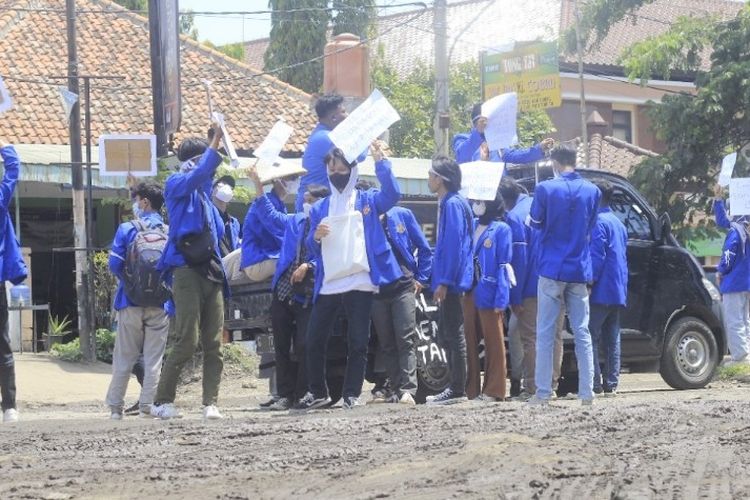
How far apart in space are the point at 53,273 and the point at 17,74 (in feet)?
12.5

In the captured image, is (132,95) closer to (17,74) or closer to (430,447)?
(17,74)

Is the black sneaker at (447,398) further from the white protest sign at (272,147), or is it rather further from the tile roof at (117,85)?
the tile roof at (117,85)

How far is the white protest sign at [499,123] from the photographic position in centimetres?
1205

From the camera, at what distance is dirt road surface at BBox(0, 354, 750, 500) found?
6.40 metres

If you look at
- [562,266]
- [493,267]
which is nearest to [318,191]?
[493,267]

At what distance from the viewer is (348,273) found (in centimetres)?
990

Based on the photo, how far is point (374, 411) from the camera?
9172 mm

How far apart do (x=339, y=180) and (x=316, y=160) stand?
0.80 meters

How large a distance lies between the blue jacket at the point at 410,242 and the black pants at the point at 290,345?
903mm

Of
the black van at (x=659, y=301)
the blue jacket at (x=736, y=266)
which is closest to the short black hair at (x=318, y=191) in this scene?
the black van at (x=659, y=301)

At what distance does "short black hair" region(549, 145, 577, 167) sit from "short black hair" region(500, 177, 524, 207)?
1.02 m

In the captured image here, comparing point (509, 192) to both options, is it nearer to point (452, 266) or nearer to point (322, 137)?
point (452, 266)

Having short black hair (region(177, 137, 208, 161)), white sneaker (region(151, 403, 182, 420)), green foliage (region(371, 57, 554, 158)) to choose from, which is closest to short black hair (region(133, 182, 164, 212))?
short black hair (region(177, 137, 208, 161))

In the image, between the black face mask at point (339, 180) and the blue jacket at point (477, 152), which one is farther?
the blue jacket at point (477, 152)
